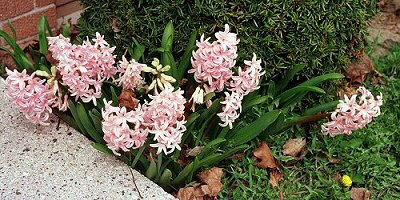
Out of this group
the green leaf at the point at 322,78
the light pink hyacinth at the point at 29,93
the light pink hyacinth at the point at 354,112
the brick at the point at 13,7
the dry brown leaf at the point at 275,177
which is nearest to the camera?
the light pink hyacinth at the point at 29,93

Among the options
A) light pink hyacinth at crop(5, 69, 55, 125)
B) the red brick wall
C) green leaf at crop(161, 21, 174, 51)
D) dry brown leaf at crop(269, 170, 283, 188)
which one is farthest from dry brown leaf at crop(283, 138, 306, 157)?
the red brick wall

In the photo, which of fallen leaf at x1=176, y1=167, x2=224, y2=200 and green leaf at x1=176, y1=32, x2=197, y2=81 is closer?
fallen leaf at x1=176, y1=167, x2=224, y2=200

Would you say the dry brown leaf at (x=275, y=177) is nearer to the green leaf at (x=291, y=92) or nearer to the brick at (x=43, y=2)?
the green leaf at (x=291, y=92)

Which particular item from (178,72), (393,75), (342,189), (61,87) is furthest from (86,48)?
(393,75)

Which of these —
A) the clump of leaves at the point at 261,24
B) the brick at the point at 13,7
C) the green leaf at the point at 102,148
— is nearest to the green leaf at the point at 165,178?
the green leaf at the point at 102,148

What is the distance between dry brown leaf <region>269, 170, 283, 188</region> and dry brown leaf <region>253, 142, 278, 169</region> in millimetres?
27

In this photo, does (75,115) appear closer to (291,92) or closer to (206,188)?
(206,188)

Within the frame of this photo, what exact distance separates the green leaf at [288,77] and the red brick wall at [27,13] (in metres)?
1.42

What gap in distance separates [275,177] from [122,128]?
0.85 meters

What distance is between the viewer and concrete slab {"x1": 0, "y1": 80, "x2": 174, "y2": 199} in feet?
7.67

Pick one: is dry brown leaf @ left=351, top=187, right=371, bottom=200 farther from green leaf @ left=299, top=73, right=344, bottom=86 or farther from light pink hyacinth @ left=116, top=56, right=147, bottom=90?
light pink hyacinth @ left=116, top=56, right=147, bottom=90

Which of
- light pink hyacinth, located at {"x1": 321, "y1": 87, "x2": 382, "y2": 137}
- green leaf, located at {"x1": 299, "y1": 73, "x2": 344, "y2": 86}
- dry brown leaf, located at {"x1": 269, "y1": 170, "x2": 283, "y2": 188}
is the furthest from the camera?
green leaf, located at {"x1": 299, "y1": 73, "x2": 344, "y2": 86}

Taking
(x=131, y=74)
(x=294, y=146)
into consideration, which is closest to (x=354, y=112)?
(x=294, y=146)

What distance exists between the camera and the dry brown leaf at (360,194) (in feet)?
9.07
